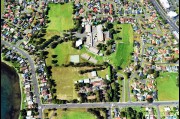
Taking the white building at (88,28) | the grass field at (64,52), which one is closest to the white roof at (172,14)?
the white building at (88,28)

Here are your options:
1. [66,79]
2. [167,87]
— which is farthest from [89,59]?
[167,87]

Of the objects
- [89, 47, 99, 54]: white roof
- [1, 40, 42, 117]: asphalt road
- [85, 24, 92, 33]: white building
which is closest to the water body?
[1, 40, 42, 117]: asphalt road

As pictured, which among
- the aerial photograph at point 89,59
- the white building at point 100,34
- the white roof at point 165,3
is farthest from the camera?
the white roof at point 165,3

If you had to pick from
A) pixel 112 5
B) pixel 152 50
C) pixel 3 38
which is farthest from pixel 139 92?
pixel 3 38

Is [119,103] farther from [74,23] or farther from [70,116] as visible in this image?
[74,23]

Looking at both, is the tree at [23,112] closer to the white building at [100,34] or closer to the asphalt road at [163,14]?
the white building at [100,34]

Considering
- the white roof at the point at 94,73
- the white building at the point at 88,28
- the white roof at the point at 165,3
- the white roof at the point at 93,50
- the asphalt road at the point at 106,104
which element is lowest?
the asphalt road at the point at 106,104
